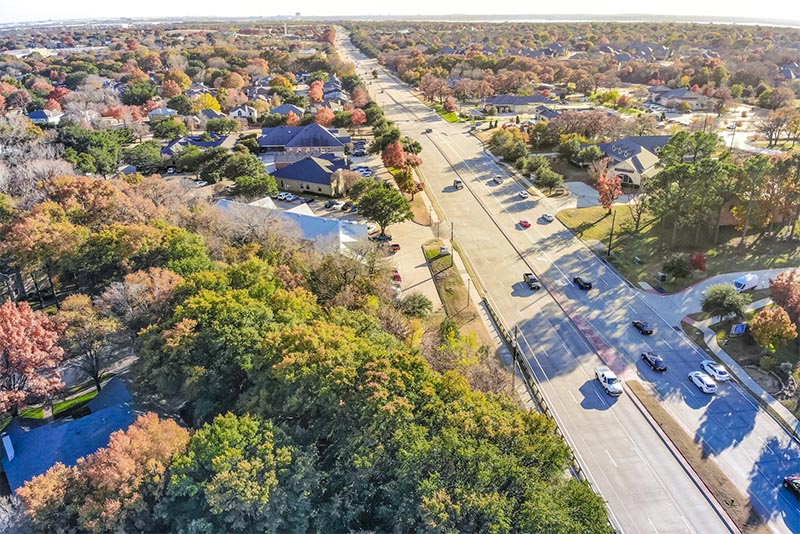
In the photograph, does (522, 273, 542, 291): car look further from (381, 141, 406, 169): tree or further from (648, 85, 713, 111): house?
(648, 85, 713, 111): house

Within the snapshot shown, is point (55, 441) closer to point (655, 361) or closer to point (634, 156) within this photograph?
point (655, 361)

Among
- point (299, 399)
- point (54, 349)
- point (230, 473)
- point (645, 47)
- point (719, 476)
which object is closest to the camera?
point (230, 473)

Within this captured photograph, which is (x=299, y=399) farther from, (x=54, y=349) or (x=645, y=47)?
(x=645, y=47)

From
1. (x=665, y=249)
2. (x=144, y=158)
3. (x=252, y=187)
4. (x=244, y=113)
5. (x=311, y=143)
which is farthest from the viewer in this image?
(x=244, y=113)

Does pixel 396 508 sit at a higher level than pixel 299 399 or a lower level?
lower

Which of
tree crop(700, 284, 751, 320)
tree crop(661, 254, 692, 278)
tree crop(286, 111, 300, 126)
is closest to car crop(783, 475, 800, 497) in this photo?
tree crop(700, 284, 751, 320)

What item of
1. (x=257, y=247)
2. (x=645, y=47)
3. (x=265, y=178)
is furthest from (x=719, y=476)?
(x=645, y=47)

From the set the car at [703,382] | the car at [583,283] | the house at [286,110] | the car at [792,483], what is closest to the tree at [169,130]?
the house at [286,110]

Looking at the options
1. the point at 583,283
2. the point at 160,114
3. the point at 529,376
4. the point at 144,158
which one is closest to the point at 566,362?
the point at 529,376
